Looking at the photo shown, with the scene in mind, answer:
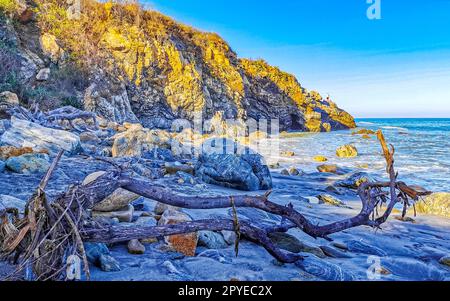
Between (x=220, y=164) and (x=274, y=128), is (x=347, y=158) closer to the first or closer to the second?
(x=220, y=164)

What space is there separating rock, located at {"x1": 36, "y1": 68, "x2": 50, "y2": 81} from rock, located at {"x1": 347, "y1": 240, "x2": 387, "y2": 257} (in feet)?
45.4

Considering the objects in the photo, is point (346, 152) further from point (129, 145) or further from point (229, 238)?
point (229, 238)

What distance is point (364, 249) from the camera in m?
2.50

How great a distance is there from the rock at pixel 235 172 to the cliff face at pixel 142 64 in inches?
384

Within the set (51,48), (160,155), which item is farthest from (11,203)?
(51,48)

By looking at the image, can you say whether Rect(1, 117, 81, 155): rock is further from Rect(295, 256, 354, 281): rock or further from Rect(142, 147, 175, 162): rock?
Rect(295, 256, 354, 281): rock

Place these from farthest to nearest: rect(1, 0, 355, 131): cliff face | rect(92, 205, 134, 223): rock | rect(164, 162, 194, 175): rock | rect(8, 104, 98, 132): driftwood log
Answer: rect(1, 0, 355, 131): cliff face, rect(8, 104, 98, 132): driftwood log, rect(164, 162, 194, 175): rock, rect(92, 205, 134, 223): rock

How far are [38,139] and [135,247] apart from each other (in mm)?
4561

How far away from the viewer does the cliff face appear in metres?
14.2

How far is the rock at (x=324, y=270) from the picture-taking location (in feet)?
5.86

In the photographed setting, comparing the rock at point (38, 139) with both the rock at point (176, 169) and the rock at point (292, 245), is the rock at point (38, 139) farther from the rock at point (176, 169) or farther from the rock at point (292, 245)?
the rock at point (292, 245)

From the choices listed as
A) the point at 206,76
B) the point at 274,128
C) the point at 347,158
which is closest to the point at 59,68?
the point at 206,76

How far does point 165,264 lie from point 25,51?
14.7 metres

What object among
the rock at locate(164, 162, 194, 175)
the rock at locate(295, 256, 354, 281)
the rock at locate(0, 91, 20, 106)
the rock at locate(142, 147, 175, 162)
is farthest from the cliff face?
the rock at locate(295, 256, 354, 281)
